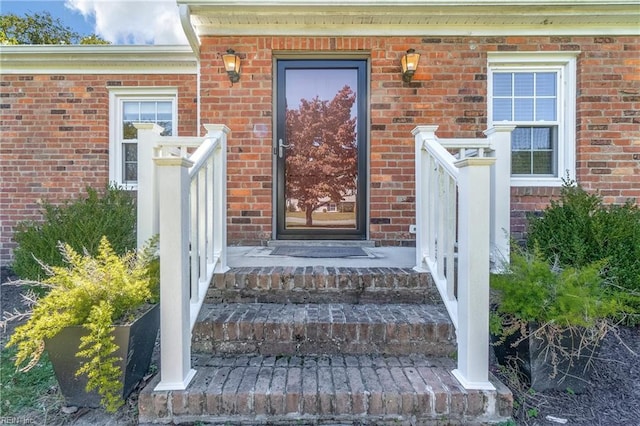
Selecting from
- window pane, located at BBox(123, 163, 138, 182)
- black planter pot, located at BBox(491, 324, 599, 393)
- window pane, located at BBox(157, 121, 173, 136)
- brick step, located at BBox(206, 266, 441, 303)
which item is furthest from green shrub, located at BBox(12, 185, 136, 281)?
black planter pot, located at BBox(491, 324, 599, 393)

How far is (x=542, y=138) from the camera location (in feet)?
12.2

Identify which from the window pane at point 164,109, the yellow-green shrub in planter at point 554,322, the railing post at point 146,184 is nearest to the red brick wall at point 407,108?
the railing post at point 146,184

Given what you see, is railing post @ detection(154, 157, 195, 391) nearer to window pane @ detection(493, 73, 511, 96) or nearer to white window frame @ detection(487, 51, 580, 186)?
white window frame @ detection(487, 51, 580, 186)

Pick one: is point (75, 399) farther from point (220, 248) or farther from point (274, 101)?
point (274, 101)

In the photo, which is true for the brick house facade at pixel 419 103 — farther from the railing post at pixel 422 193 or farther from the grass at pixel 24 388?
the grass at pixel 24 388

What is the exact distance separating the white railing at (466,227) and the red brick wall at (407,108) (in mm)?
981

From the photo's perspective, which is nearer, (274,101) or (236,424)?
(236,424)

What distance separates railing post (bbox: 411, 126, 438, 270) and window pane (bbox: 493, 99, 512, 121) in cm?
171

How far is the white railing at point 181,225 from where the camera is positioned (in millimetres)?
1592

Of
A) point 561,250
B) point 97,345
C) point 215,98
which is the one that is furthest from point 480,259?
point 215,98

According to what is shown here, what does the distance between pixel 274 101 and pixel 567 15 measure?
3.11 m

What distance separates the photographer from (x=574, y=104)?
11.8ft

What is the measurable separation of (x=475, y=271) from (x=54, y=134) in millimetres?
5275

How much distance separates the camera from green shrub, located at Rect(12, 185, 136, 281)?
9.34ft
